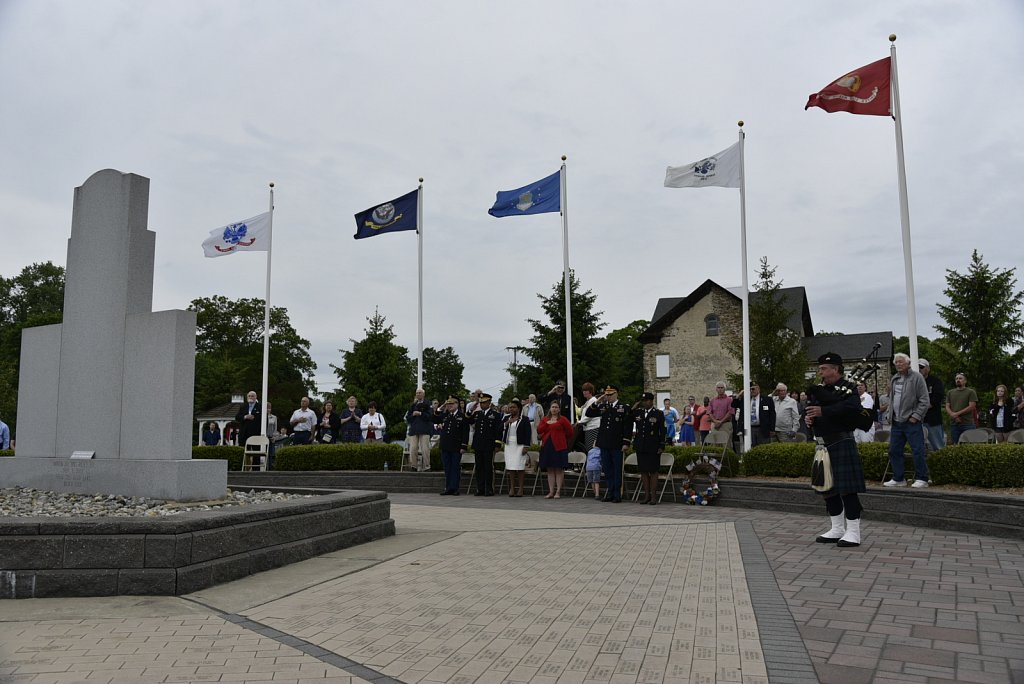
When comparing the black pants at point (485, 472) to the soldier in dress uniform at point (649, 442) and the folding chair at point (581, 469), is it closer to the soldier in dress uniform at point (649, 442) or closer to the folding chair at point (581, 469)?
the folding chair at point (581, 469)

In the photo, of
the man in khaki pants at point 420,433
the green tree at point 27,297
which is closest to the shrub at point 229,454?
the man in khaki pants at point 420,433

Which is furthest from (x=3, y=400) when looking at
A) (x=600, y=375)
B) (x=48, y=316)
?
(x=600, y=375)

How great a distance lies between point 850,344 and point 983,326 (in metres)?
18.9

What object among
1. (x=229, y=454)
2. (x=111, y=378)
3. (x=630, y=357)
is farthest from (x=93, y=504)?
(x=630, y=357)

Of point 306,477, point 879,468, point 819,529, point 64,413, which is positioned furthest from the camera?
point 306,477

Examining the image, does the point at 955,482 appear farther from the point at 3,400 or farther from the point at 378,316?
the point at 3,400

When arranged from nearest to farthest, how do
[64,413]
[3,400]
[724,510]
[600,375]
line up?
[64,413] → [724,510] → [600,375] → [3,400]

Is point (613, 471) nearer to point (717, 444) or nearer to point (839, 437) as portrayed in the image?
point (717, 444)

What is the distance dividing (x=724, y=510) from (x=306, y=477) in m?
9.81

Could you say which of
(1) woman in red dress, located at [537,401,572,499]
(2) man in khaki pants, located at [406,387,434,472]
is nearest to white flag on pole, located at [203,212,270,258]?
(2) man in khaki pants, located at [406,387,434,472]

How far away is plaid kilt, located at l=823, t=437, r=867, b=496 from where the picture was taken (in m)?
9.03

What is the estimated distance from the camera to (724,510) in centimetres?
1376

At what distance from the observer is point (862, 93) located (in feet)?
46.5

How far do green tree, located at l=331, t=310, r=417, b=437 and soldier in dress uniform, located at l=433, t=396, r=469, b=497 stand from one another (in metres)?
24.0
